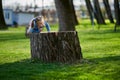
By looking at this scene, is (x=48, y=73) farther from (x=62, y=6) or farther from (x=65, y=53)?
(x=62, y=6)

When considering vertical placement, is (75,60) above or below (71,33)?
below

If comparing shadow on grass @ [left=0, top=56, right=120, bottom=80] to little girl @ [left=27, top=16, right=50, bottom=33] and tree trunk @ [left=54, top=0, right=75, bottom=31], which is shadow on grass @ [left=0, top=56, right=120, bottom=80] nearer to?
little girl @ [left=27, top=16, right=50, bottom=33]

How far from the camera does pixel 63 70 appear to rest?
995 cm

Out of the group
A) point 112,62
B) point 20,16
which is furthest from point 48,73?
point 20,16

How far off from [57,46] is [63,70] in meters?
1.28

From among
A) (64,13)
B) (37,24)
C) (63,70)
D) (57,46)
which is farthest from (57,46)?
(64,13)

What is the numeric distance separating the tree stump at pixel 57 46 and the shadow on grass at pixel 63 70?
285 millimetres

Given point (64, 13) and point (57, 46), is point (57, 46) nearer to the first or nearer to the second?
point (57, 46)

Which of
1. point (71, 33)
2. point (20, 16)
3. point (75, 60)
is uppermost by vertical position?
point (71, 33)

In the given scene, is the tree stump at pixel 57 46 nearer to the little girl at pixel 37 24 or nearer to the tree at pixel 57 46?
the tree at pixel 57 46

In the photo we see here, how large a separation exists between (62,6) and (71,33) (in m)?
→ 9.97

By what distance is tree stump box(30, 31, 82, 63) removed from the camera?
1109cm

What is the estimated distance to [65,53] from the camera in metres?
11.1

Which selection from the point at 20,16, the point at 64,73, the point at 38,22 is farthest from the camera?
the point at 20,16
